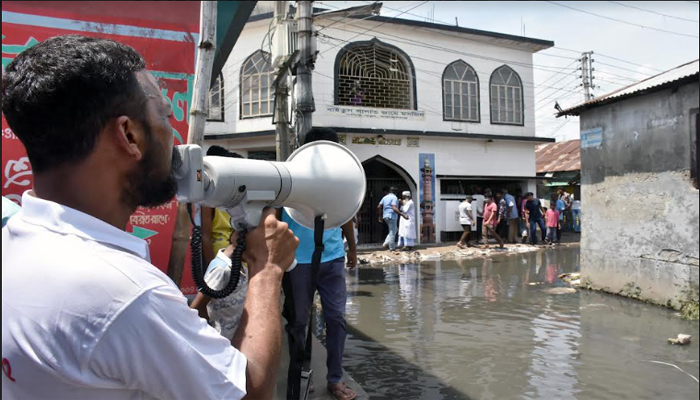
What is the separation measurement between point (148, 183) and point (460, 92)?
1460 centimetres

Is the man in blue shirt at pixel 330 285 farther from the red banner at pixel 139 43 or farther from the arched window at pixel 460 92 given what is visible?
the arched window at pixel 460 92

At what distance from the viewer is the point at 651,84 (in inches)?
229

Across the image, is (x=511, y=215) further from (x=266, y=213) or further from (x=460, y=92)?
(x=266, y=213)

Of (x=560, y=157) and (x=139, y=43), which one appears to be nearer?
(x=139, y=43)

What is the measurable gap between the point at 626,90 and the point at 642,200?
4.47 feet

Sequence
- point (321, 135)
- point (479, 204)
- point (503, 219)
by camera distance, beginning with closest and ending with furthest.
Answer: point (321, 135), point (503, 219), point (479, 204)

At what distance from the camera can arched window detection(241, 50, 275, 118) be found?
527 inches

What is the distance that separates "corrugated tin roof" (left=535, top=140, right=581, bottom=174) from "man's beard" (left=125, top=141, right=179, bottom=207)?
19881 millimetres

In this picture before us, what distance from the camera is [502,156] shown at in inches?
603

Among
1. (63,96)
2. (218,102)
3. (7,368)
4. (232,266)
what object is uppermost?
(218,102)

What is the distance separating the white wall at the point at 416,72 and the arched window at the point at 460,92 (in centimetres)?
16

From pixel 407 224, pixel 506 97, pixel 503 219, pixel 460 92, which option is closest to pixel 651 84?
pixel 407 224

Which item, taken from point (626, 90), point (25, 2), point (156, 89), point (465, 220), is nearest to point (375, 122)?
point (465, 220)

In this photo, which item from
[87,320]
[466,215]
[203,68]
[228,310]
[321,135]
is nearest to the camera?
[87,320]
